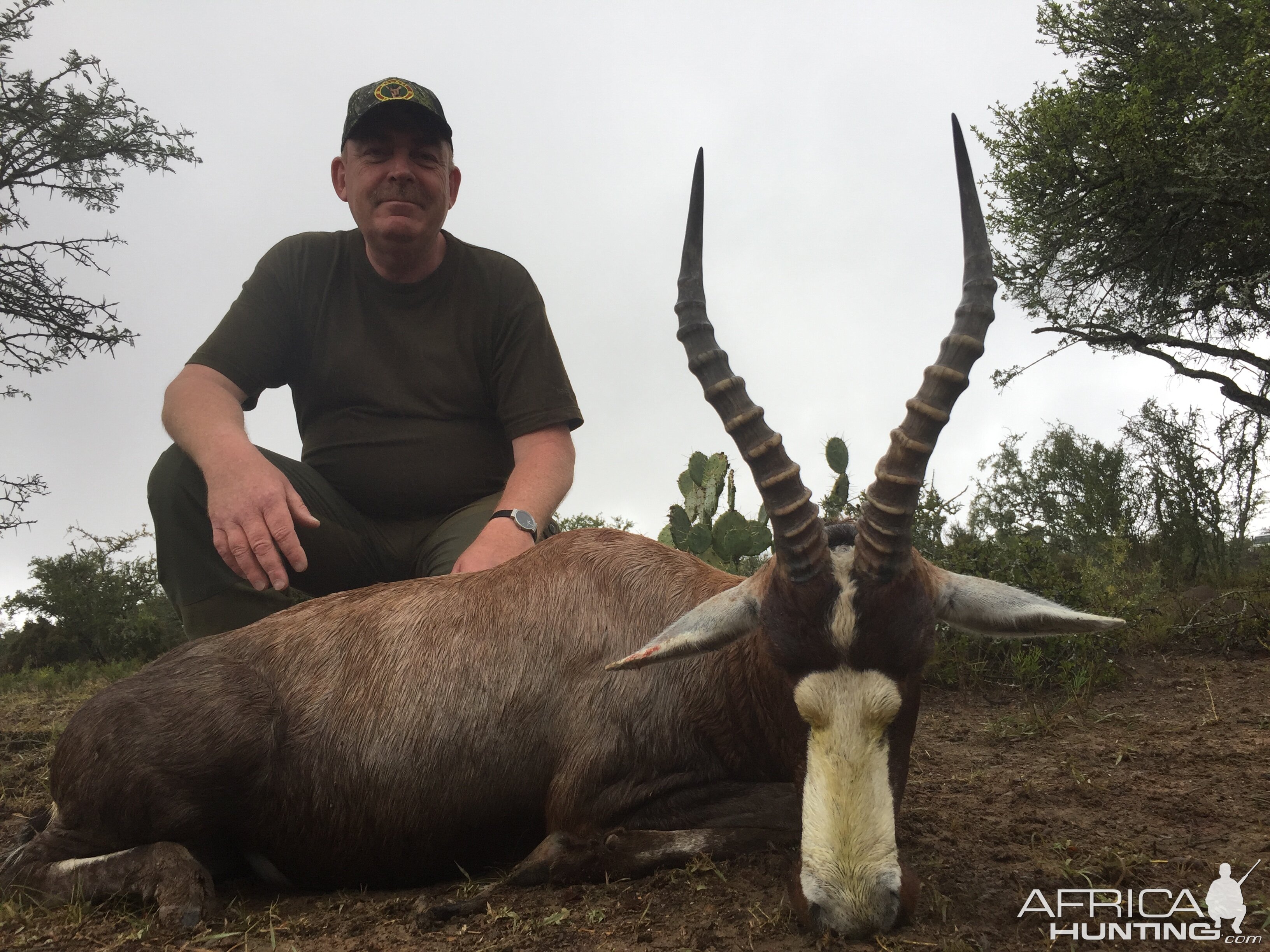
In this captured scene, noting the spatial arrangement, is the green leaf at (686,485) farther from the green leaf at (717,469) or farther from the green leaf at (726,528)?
the green leaf at (726,528)

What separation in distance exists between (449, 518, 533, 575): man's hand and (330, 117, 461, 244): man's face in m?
1.93

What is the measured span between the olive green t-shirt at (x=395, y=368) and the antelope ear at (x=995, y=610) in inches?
115

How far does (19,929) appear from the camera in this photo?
360cm

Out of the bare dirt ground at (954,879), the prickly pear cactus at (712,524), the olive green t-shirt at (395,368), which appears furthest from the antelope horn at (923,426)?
the prickly pear cactus at (712,524)

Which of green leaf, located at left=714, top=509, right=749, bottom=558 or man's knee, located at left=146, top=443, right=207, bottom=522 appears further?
green leaf, located at left=714, top=509, right=749, bottom=558

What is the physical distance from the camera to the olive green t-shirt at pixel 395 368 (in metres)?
5.98

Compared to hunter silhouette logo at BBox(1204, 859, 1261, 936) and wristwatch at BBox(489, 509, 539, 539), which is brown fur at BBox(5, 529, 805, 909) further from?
hunter silhouette logo at BBox(1204, 859, 1261, 936)

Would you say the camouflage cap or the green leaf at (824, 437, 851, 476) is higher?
the camouflage cap

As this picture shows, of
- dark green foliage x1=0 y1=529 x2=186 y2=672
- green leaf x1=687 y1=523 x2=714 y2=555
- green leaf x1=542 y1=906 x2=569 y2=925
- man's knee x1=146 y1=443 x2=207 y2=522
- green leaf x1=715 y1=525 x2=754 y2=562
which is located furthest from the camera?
dark green foliage x1=0 y1=529 x2=186 y2=672

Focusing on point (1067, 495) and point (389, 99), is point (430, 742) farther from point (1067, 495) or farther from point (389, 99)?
point (1067, 495)

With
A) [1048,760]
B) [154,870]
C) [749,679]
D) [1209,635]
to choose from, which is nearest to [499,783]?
[749,679]

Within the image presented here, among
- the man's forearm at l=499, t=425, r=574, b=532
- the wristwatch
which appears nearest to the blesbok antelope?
the wristwatch

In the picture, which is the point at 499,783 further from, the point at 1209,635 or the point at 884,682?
the point at 1209,635

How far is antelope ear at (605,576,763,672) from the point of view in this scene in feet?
11.7
